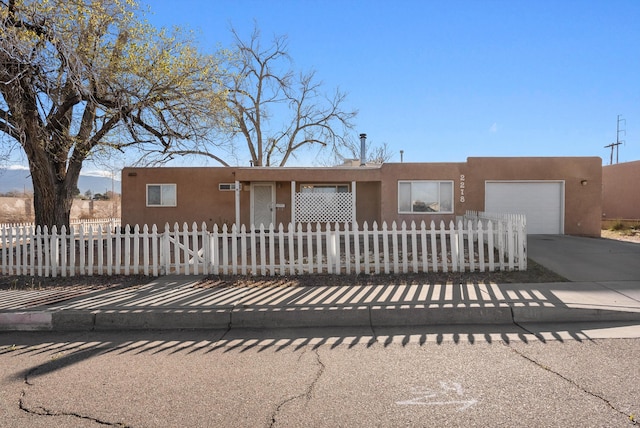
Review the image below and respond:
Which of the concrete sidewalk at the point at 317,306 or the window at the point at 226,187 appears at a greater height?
the window at the point at 226,187

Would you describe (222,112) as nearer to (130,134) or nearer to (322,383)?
(130,134)

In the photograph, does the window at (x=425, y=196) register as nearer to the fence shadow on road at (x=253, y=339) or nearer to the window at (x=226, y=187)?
the window at (x=226, y=187)

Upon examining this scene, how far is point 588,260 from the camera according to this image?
28.3ft

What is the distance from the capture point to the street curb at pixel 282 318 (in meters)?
5.09

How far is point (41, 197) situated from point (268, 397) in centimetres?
994

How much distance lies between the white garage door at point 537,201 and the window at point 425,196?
1.53 metres

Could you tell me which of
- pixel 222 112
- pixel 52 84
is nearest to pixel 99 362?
pixel 52 84

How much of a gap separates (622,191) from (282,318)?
2570 centimetres

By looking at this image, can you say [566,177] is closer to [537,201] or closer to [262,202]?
[537,201]

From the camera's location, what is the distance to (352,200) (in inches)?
596

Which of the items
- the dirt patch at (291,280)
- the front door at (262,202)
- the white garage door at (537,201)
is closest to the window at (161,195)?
the front door at (262,202)

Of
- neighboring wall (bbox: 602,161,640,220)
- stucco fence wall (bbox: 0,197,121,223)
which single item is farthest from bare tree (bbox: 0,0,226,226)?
neighboring wall (bbox: 602,161,640,220)

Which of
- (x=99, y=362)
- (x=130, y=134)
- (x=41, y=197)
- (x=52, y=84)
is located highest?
(x=52, y=84)

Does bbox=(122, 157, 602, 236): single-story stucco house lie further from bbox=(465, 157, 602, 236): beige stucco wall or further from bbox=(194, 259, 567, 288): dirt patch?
bbox=(194, 259, 567, 288): dirt patch
